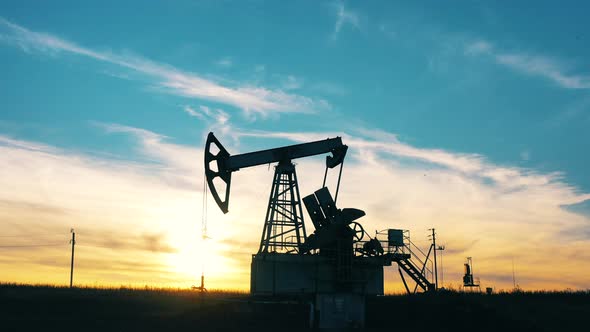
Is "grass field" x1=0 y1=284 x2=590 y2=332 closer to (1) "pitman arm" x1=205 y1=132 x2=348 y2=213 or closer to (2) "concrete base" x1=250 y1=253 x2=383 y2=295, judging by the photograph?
(2) "concrete base" x1=250 y1=253 x2=383 y2=295

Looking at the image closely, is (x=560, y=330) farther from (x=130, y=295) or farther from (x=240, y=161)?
(x=130, y=295)

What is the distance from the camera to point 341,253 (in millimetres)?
33750

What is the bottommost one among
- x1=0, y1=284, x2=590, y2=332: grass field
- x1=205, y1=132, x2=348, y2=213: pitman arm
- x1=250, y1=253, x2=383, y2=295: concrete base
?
x1=0, y1=284, x2=590, y2=332: grass field

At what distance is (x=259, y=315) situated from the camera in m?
33.5

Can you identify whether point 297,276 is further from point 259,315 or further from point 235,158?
point 235,158

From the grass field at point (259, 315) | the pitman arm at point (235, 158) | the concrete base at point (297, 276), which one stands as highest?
the pitman arm at point (235, 158)

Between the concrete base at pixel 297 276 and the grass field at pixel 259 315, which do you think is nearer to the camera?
the grass field at pixel 259 315

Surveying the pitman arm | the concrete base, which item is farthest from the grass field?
the pitman arm

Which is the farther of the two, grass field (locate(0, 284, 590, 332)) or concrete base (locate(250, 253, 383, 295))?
concrete base (locate(250, 253, 383, 295))

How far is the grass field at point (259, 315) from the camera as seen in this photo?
3259cm

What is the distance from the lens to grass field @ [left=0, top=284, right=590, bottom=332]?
32594 mm

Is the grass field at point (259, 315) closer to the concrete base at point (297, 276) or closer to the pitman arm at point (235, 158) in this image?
the concrete base at point (297, 276)

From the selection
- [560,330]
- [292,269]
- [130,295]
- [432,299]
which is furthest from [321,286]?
[130,295]

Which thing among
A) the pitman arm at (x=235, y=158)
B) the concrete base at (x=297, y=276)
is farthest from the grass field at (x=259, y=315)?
the pitman arm at (x=235, y=158)
